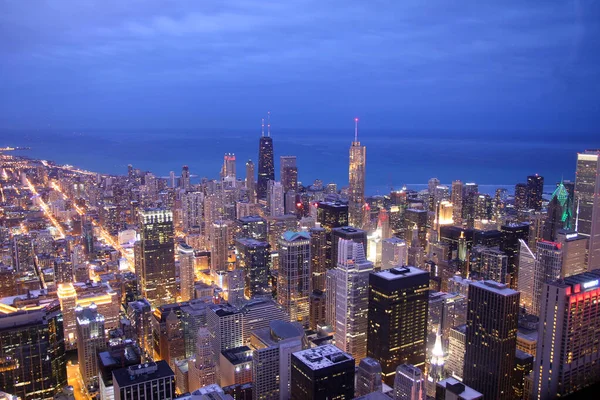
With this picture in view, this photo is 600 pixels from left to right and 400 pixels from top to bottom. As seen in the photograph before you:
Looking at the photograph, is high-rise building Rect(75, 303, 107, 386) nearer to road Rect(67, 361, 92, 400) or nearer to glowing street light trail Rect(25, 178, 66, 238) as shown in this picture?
road Rect(67, 361, 92, 400)

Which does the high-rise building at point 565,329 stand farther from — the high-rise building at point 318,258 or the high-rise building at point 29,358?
the high-rise building at point 29,358

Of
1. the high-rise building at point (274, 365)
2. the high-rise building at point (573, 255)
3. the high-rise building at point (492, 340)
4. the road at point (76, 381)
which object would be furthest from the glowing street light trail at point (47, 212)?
the high-rise building at point (573, 255)

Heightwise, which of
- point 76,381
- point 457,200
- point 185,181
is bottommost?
point 76,381

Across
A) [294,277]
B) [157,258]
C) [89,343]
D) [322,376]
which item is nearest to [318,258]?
[294,277]

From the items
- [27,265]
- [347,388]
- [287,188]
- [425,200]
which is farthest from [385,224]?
[27,265]

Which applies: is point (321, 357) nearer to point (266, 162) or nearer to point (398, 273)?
point (398, 273)

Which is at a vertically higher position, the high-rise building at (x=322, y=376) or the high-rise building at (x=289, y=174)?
the high-rise building at (x=289, y=174)
